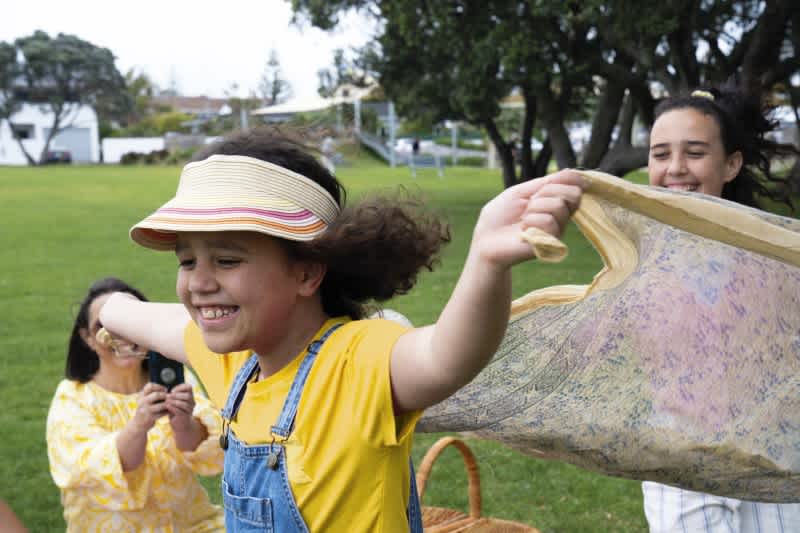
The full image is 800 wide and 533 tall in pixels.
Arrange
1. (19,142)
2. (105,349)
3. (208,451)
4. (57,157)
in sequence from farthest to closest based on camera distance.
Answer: (57,157) < (19,142) < (105,349) < (208,451)

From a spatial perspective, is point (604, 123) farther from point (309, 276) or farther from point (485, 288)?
point (485, 288)

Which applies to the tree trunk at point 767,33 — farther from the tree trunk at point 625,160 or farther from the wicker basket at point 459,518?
the wicker basket at point 459,518

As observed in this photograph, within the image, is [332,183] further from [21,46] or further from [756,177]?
[21,46]

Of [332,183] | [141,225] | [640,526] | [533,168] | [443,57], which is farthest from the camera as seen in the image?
[533,168]

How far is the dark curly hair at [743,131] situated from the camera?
10.2 feet

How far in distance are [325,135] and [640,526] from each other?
3.19 metres

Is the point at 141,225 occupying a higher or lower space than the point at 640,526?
higher

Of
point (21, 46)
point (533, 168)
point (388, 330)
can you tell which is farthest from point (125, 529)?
point (21, 46)

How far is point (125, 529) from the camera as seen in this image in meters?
3.29

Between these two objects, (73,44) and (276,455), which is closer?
(276,455)

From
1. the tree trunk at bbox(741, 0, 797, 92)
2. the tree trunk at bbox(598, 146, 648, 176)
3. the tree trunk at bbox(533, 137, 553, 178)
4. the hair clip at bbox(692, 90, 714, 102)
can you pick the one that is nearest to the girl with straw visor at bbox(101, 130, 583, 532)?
the hair clip at bbox(692, 90, 714, 102)

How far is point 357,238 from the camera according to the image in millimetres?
2002

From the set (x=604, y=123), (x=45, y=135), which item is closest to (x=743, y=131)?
(x=604, y=123)

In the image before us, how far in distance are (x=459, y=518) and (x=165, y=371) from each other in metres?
1.23
